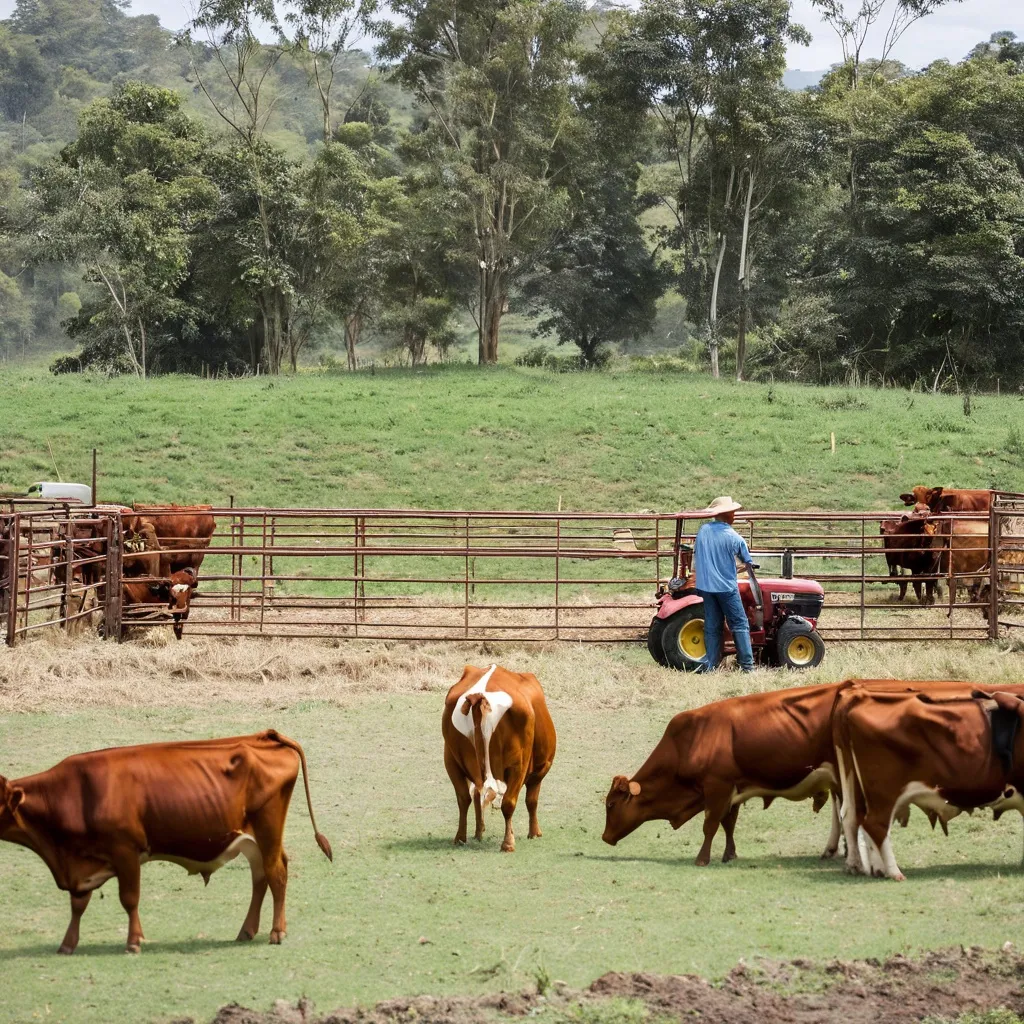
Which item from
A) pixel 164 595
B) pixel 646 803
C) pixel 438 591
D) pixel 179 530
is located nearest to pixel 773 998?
pixel 646 803

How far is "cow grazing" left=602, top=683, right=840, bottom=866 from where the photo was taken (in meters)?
6.43

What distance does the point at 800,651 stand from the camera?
12211mm

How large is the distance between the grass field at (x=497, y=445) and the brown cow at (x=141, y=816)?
1907 cm

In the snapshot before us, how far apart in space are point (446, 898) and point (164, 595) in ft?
29.4

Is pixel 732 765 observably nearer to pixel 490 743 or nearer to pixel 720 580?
pixel 490 743

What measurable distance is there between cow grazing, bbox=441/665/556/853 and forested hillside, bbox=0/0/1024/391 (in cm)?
3023

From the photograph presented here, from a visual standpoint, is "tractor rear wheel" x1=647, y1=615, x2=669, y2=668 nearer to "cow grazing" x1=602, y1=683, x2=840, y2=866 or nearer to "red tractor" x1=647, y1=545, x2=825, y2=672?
"red tractor" x1=647, y1=545, x2=825, y2=672

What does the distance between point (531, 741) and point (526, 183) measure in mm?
33335

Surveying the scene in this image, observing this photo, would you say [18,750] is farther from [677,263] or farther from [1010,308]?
[677,263]

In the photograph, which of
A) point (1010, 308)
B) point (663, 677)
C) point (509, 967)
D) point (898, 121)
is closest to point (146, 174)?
point (898, 121)

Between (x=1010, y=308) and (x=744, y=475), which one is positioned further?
(x=1010, y=308)

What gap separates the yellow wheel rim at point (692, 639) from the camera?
1224 cm

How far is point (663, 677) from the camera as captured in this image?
11.6 metres

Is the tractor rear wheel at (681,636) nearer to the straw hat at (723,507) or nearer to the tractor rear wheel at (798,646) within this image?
the tractor rear wheel at (798,646)
